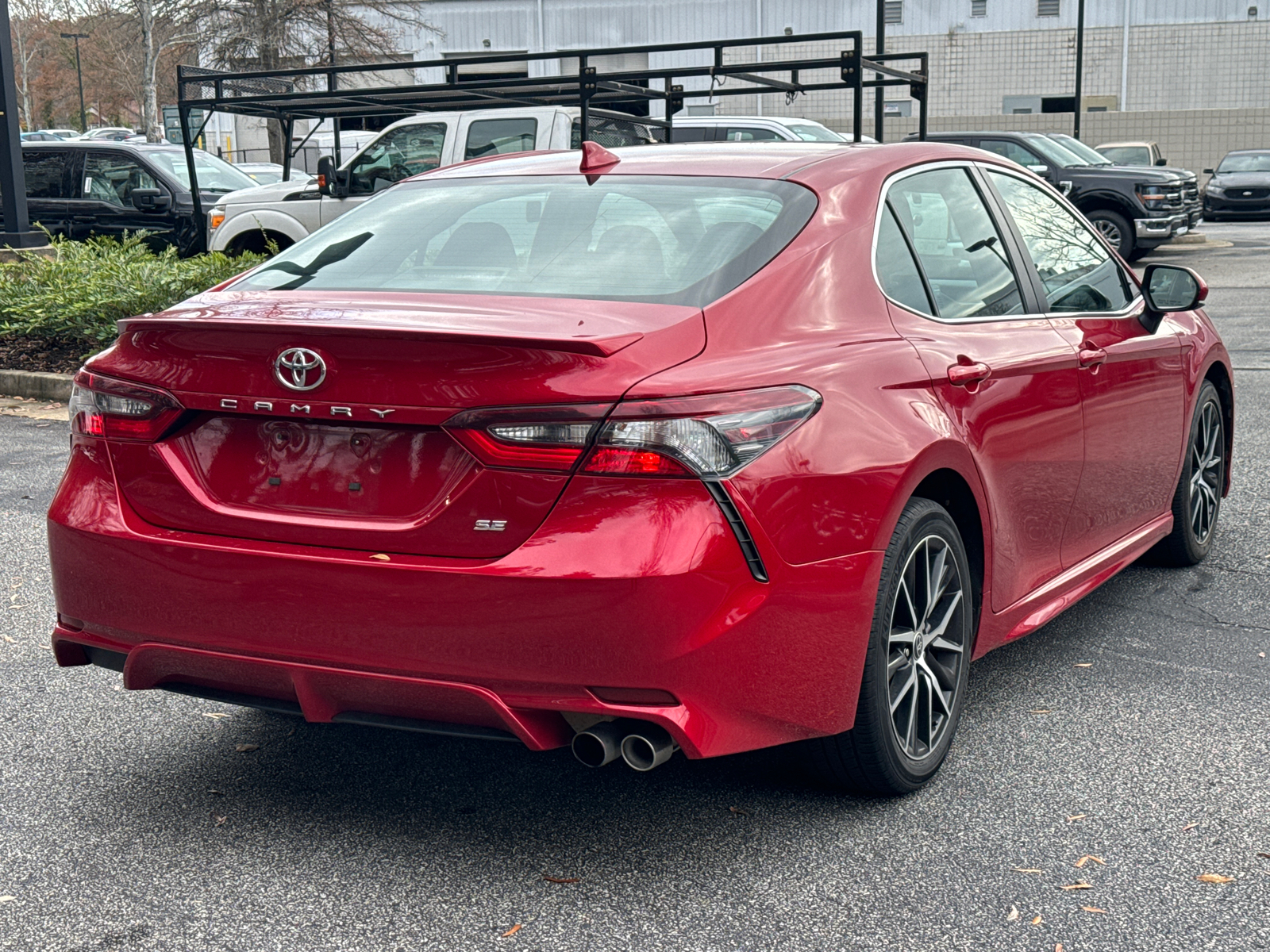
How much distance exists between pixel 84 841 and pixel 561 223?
6.03 ft

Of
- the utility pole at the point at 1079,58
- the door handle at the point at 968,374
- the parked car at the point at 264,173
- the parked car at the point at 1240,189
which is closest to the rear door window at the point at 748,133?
the parked car at the point at 264,173

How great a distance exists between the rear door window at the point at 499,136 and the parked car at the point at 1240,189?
79.0ft

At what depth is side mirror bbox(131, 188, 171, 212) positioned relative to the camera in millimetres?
15891

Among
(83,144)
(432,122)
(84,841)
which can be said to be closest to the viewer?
(84,841)

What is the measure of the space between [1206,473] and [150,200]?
13.1 m

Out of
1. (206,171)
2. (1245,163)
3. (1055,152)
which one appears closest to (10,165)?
(206,171)

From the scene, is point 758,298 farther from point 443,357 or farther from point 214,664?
point 214,664

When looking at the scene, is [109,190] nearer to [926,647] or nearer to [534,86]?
[534,86]

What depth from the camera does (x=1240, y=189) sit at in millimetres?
32312

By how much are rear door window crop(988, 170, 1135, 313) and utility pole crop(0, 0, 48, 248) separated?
39.7ft

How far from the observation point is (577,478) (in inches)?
112

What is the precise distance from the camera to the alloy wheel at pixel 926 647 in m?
3.45

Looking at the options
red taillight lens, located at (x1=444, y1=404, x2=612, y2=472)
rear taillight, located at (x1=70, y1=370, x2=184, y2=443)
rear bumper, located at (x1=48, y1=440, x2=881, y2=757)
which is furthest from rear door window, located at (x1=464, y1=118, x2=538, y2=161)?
red taillight lens, located at (x1=444, y1=404, x2=612, y2=472)

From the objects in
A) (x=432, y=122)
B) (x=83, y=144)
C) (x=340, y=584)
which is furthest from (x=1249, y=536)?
(x=83, y=144)
